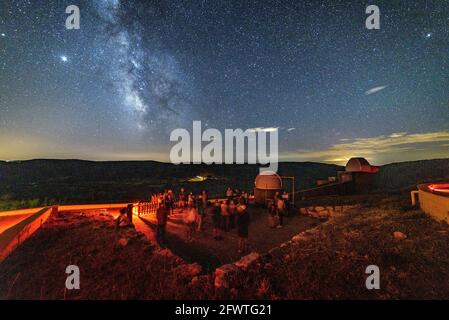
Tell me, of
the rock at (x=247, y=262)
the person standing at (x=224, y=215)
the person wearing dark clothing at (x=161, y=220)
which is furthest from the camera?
the person standing at (x=224, y=215)

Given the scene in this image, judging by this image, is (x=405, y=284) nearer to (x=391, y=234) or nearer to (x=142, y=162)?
(x=391, y=234)

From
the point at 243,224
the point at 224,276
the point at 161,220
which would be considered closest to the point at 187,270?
the point at 224,276

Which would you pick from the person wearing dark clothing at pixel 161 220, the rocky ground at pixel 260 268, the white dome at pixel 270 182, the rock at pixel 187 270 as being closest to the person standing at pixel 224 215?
the person wearing dark clothing at pixel 161 220

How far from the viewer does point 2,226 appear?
1056 centimetres

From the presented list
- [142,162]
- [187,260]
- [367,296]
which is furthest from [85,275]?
[142,162]

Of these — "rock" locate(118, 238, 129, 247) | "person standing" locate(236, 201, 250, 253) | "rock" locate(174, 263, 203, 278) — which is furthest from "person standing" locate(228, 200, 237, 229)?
"rock" locate(118, 238, 129, 247)

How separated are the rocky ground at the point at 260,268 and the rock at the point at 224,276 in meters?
0.03

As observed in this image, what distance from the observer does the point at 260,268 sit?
655cm

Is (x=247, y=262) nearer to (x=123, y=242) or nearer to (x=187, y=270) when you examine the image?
(x=187, y=270)

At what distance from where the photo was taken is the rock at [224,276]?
5871mm

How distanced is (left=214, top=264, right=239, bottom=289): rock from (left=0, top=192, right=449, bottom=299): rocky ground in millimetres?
26

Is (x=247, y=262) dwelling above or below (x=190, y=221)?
below

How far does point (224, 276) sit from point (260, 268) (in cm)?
125

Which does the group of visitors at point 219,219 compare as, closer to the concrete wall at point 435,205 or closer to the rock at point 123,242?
the rock at point 123,242
